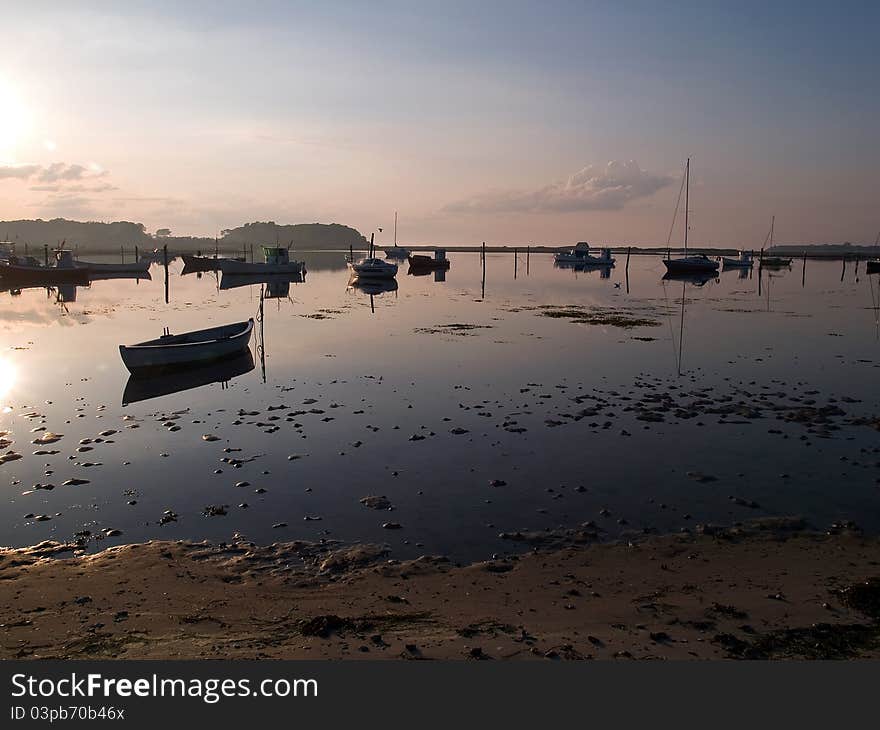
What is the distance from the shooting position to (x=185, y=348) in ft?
80.2

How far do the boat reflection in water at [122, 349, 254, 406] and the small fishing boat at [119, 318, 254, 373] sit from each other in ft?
1.02

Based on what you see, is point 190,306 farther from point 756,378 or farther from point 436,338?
point 756,378

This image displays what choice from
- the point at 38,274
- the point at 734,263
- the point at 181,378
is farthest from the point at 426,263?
the point at 181,378

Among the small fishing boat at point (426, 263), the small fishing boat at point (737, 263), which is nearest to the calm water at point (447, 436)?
the small fishing boat at point (426, 263)

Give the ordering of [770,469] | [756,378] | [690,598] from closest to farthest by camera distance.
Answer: [690,598]
[770,469]
[756,378]

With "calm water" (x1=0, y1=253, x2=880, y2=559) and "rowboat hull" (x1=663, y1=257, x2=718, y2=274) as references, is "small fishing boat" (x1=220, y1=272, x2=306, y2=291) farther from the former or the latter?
"rowboat hull" (x1=663, y1=257, x2=718, y2=274)

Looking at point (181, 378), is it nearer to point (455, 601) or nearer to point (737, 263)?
point (455, 601)

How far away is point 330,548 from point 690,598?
562cm

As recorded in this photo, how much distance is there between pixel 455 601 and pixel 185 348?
19.3m

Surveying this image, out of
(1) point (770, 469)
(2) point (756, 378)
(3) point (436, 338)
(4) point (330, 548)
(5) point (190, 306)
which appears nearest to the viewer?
Result: (4) point (330, 548)

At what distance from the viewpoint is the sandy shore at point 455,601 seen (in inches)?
281

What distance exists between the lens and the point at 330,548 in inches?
412

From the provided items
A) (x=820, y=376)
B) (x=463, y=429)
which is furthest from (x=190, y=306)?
(x=820, y=376)

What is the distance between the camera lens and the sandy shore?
713 cm
